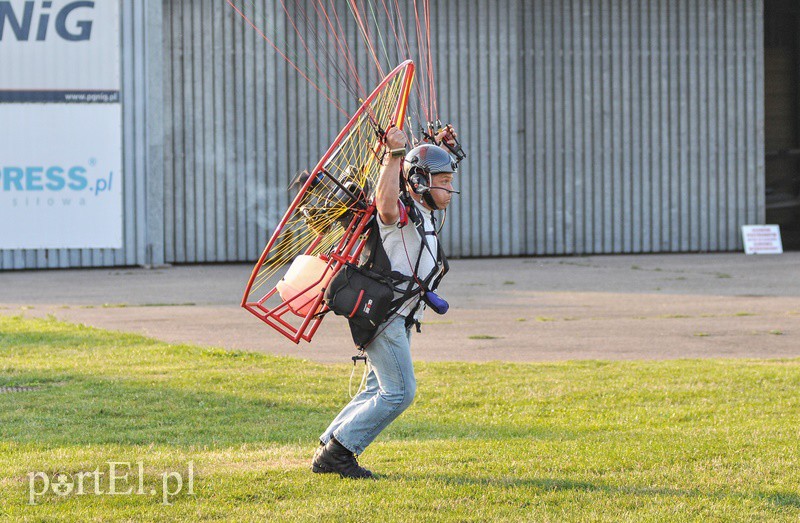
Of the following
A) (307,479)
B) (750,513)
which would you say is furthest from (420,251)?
(750,513)

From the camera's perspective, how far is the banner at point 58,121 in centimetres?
2412

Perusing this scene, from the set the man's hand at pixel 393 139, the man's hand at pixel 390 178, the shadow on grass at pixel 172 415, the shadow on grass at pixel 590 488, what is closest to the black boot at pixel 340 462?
the shadow on grass at pixel 590 488

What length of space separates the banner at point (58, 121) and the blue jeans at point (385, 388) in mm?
19430

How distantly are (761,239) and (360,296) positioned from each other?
25055 millimetres

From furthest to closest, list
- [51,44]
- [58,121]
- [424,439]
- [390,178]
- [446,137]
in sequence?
[58,121]
[51,44]
[424,439]
[446,137]
[390,178]

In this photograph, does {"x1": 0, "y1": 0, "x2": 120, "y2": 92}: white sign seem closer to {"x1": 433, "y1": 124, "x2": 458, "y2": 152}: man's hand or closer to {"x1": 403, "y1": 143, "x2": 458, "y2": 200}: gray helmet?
{"x1": 433, "y1": 124, "x2": 458, "y2": 152}: man's hand

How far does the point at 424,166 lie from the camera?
6.21 meters

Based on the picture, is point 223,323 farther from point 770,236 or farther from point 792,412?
point 770,236

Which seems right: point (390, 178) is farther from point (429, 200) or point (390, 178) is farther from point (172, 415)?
point (172, 415)

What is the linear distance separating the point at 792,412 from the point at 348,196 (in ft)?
13.7

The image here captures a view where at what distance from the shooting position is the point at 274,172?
1048 inches

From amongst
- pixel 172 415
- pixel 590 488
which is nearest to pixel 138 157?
pixel 172 415

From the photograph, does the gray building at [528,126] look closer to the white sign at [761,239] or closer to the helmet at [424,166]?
the white sign at [761,239]

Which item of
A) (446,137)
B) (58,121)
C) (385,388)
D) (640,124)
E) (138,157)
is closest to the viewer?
(385,388)
